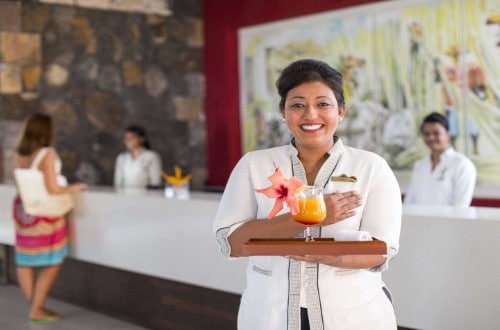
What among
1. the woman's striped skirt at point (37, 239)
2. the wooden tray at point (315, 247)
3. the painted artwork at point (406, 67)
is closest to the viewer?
the wooden tray at point (315, 247)

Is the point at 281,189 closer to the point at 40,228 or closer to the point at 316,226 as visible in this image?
the point at 316,226

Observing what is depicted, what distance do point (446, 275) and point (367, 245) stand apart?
1523 millimetres

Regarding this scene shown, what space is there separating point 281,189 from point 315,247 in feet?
0.52

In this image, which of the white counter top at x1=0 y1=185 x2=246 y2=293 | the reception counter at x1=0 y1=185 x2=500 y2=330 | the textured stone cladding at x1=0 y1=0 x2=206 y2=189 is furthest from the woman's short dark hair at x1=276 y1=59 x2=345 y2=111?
the textured stone cladding at x1=0 y1=0 x2=206 y2=189

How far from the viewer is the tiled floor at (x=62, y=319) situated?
5.35m

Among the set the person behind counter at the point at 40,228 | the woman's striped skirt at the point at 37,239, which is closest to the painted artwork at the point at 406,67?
the person behind counter at the point at 40,228

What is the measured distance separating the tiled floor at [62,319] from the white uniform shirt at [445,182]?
1.91 metres

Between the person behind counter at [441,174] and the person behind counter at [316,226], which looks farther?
the person behind counter at [441,174]

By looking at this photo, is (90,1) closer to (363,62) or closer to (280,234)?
(363,62)

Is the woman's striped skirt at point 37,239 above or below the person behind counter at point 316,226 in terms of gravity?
below

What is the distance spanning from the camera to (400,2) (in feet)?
22.2

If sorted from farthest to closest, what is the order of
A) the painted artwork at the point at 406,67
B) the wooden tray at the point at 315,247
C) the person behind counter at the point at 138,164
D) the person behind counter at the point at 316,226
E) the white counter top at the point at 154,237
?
the person behind counter at the point at 138,164 < the painted artwork at the point at 406,67 < the white counter top at the point at 154,237 < the person behind counter at the point at 316,226 < the wooden tray at the point at 315,247

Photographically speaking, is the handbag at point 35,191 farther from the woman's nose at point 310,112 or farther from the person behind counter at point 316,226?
the woman's nose at point 310,112

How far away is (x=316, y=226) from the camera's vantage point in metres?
1.89
